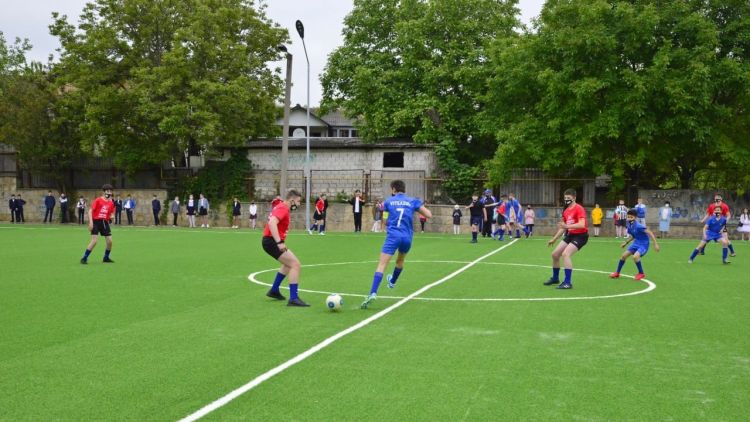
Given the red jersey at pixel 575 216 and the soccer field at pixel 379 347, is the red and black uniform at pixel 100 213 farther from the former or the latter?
the red jersey at pixel 575 216

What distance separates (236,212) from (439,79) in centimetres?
1522

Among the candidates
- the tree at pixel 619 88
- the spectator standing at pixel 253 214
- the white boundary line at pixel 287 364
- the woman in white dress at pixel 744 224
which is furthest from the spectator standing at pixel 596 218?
the white boundary line at pixel 287 364

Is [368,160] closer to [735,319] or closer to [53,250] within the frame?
[53,250]

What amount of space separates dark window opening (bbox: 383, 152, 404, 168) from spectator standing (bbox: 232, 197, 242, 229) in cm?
945

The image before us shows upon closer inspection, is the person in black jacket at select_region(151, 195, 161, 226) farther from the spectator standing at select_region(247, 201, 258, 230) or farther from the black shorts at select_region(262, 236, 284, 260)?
the black shorts at select_region(262, 236, 284, 260)

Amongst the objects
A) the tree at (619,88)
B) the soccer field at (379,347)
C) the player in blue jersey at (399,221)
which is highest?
the tree at (619,88)

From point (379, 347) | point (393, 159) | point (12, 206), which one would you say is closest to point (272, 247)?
point (379, 347)

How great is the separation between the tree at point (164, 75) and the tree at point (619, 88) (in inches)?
640

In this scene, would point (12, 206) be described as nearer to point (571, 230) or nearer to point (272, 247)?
point (272, 247)

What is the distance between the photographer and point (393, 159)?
45.0 meters

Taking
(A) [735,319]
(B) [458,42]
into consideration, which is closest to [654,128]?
(B) [458,42]

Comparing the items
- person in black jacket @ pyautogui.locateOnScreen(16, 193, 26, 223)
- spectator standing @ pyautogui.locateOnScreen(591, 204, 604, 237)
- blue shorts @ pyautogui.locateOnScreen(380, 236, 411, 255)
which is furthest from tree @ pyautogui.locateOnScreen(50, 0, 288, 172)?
blue shorts @ pyautogui.locateOnScreen(380, 236, 411, 255)

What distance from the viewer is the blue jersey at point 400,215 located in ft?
39.8

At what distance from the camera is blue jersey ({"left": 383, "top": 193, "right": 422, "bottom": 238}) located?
478 inches
